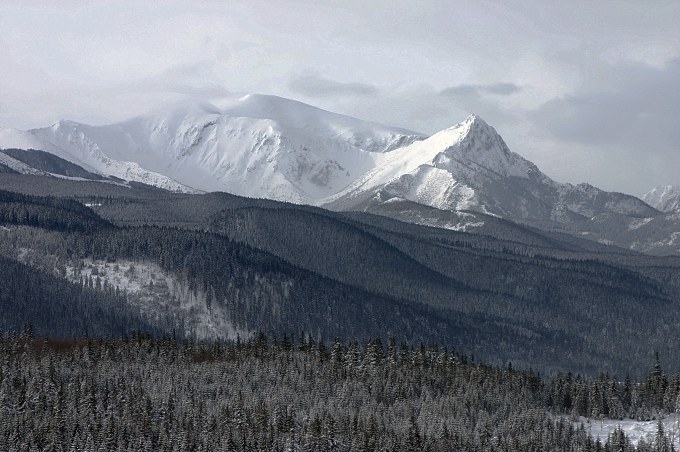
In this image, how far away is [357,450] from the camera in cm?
19525

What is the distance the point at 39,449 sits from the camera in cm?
19038

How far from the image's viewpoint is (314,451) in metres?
199

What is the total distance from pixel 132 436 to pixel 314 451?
3073 centimetres

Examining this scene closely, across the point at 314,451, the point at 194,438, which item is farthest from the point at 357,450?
the point at 194,438

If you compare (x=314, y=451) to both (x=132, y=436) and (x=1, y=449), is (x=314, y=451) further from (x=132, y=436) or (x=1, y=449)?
(x=1, y=449)

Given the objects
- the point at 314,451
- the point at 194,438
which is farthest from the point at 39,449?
the point at 314,451

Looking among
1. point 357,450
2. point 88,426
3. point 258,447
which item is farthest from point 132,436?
point 357,450

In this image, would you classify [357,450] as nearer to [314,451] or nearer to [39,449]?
[314,451]

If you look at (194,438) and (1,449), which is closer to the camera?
(1,449)

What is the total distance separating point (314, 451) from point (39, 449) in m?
45.3

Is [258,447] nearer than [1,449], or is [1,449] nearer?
[1,449]

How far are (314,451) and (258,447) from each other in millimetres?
9590

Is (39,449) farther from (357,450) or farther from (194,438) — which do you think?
(357,450)

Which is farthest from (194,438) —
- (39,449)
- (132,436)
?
(39,449)
